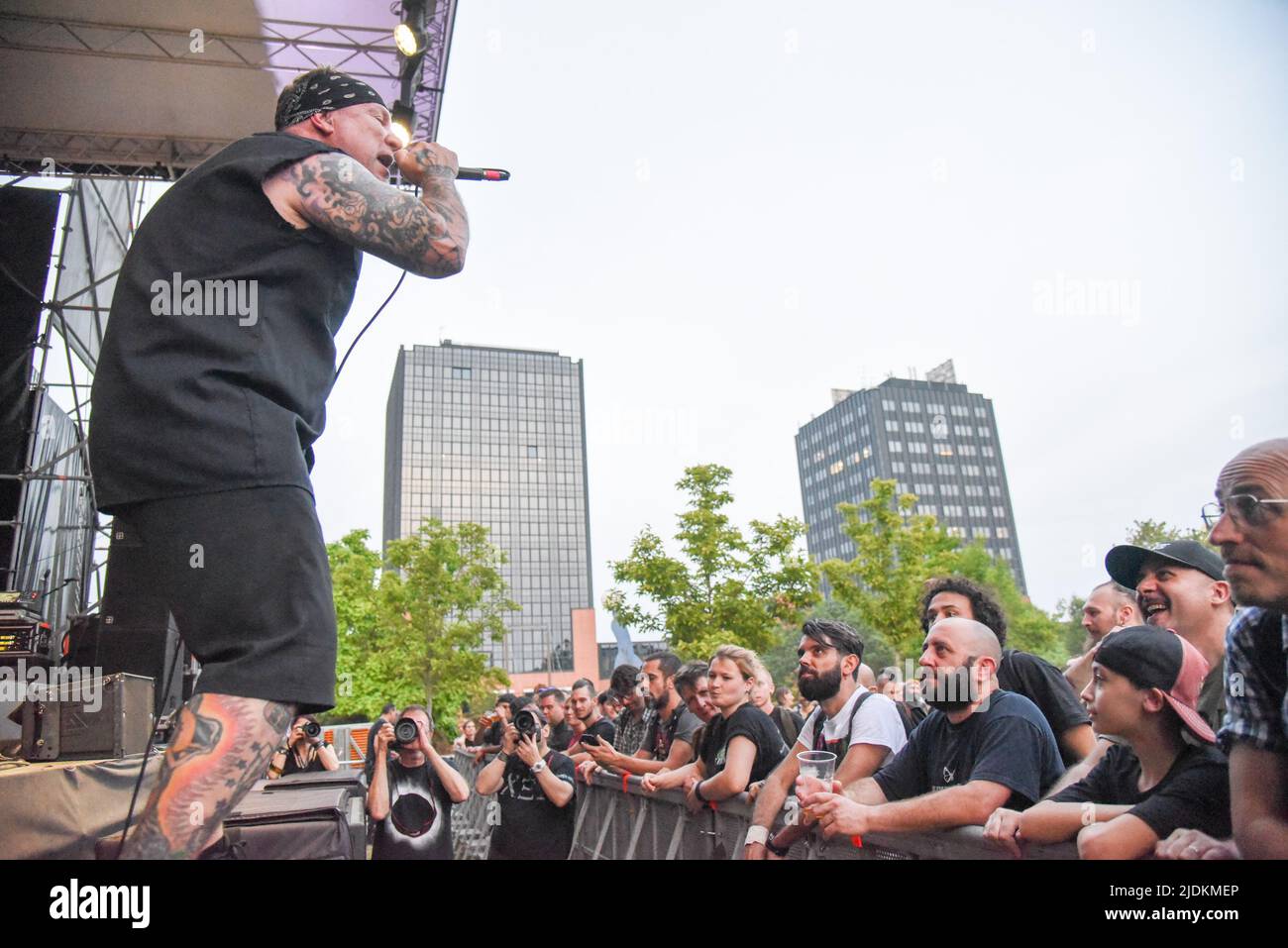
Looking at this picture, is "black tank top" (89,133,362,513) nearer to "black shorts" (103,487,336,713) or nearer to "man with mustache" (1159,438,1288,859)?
"black shorts" (103,487,336,713)

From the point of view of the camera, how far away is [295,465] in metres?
1.45

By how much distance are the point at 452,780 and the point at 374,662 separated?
28.9 m

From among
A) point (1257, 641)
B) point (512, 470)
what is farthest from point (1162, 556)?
point (512, 470)

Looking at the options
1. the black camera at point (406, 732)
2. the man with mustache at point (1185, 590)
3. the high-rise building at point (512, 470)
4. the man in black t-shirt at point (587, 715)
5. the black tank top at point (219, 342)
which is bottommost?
the man in black t-shirt at point (587, 715)

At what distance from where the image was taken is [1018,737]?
2.50 meters

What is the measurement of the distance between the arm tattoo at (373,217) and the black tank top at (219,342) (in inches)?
2.6

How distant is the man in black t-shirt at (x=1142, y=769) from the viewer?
1.69 m

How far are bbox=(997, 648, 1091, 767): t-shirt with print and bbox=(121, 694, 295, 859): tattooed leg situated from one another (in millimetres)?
2898

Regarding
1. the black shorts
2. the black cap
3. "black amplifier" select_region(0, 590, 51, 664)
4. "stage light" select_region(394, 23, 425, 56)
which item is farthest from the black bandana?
"black amplifier" select_region(0, 590, 51, 664)

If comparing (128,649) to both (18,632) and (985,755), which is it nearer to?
(18,632)

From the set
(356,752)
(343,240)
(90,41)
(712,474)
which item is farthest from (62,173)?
(356,752)

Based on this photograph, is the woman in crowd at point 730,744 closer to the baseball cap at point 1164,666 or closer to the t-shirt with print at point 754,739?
the t-shirt with print at point 754,739

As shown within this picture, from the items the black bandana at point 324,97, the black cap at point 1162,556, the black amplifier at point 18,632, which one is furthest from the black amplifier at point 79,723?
the black cap at point 1162,556

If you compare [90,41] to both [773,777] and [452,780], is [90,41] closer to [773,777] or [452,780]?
[452,780]
